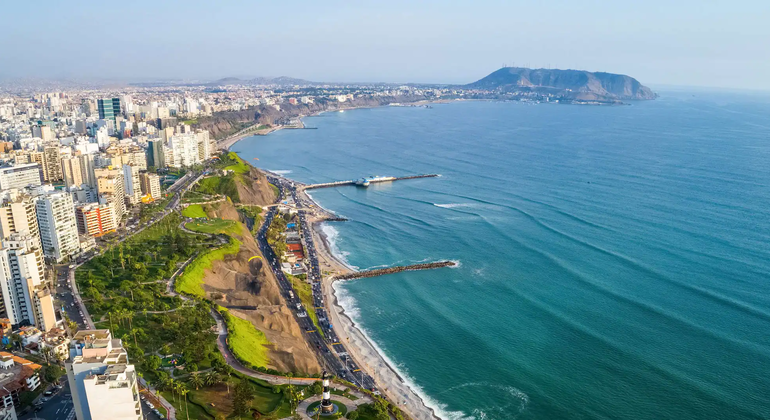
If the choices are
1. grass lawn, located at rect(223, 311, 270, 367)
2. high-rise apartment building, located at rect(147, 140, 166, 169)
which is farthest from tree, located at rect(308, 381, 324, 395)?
high-rise apartment building, located at rect(147, 140, 166, 169)

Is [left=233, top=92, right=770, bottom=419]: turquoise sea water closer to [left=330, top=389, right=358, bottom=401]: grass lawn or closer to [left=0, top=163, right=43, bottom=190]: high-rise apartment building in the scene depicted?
[left=330, top=389, right=358, bottom=401]: grass lawn

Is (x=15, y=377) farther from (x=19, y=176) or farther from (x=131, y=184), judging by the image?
(x=19, y=176)

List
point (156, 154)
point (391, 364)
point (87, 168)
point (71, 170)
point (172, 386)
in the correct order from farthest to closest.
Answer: point (156, 154), point (87, 168), point (71, 170), point (391, 364), point (172, 386)

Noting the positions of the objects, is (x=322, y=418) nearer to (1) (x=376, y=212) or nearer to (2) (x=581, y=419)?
(2) (x=581, y=419)

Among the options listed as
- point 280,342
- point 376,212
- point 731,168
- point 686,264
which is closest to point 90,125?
point 376,212

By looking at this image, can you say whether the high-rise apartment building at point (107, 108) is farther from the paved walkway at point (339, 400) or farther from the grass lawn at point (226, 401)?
the paved walkway at point (339, 400)

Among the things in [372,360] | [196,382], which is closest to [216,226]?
[372,360]
